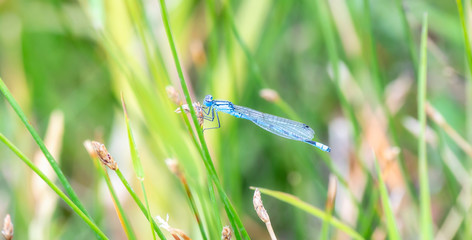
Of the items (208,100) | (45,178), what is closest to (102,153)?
(45,178)

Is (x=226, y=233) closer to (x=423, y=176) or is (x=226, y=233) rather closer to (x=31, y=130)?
(x=31, y=130)

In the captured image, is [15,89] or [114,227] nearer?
[114,227]

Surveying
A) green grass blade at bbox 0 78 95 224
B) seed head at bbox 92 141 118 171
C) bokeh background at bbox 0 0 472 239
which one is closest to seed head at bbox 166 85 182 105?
seed head at bbox 92 141 118 171

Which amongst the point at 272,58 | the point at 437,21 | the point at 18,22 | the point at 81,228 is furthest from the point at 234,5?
the point at 81,228

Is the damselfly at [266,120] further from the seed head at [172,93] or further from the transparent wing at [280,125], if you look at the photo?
the seed head at [172,93]

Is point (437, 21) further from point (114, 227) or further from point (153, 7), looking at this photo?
point (114, 227)
